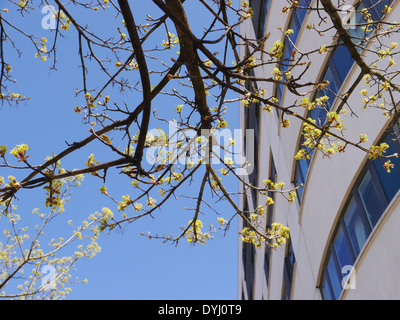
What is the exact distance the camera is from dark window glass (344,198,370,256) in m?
7.34

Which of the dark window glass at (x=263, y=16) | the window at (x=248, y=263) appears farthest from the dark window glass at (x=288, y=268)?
the dark window glass at (x=263, y=16)

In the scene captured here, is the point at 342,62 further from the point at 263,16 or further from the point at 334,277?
the point at 263,16

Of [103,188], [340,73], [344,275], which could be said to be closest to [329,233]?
[344,275]

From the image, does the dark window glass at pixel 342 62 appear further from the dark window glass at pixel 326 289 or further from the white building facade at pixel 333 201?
the dark window glass at pixel 326 289

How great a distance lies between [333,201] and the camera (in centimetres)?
860

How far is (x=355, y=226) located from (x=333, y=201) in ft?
3.38

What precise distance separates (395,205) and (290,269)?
23.6ft

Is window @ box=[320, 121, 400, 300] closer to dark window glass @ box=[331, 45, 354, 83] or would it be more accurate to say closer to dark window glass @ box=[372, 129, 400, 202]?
dark window glass @ box=[372, 129, 400, 202]

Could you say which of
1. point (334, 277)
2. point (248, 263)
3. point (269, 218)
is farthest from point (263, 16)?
point (248, 263)

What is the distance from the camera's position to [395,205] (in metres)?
6.11

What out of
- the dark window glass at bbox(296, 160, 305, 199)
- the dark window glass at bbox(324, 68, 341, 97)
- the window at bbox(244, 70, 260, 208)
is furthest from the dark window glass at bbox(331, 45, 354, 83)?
the window at bbox(244, 70, 260, 208)

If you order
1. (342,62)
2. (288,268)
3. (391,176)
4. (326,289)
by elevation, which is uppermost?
(342,62)

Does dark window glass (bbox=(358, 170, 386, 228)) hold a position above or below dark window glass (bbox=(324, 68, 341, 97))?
below
